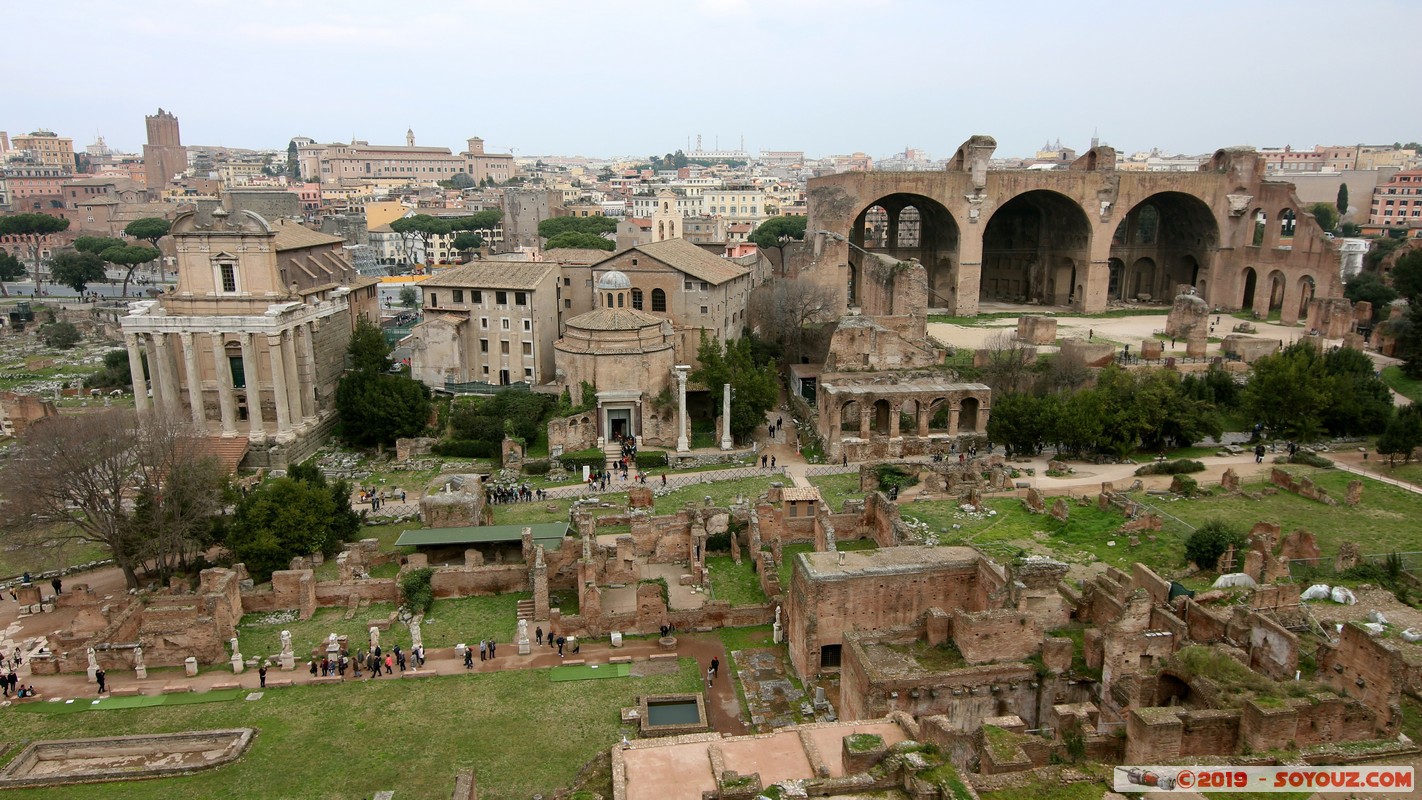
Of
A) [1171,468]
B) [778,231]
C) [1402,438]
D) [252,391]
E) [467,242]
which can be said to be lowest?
[1171,468]

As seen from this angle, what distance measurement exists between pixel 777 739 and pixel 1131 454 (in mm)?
27057

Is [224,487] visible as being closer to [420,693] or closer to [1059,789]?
[420,693]

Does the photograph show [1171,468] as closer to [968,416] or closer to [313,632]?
[968,416]

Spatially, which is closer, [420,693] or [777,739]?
[777,739]

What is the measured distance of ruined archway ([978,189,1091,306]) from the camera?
2628 inches

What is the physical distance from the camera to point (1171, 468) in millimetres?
34812

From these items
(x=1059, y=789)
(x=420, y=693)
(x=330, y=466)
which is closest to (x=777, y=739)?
(x=1059, y=789)

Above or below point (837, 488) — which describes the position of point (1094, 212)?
above

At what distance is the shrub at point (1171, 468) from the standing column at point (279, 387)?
Answer: 35.7 m

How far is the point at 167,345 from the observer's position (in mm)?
41031

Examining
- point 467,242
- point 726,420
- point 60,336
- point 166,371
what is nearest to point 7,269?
point 60,336

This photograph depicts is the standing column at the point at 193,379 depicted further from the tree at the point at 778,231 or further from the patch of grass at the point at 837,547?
the tree at the point at 778,231

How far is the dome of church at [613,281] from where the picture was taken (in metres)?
45.5

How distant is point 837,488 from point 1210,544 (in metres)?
13.7
